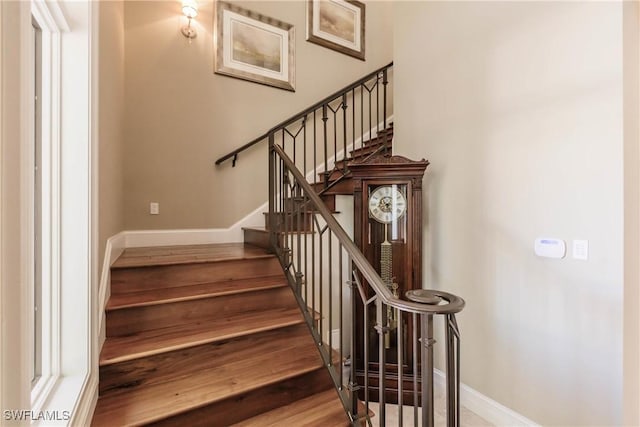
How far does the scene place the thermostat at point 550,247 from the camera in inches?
64.6

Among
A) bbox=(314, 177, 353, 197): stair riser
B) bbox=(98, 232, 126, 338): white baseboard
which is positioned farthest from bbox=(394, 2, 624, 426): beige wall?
bbox=(98, 232, 126, 338): white baseboard

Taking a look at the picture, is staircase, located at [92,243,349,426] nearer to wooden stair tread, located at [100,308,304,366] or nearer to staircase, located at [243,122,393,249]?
wooden stair tread, located at [100,308,304,366]

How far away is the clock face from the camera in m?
2.20

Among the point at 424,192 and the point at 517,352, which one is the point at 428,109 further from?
the point at 517,352

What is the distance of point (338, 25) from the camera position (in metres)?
4.16

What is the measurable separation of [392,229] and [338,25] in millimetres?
3274

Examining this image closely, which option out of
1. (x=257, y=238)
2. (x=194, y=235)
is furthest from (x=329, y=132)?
(x=194, y=235)

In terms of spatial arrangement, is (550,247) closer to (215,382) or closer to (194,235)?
(215,382)

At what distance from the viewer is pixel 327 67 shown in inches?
161

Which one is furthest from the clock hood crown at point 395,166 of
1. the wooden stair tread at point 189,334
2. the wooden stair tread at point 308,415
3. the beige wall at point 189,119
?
the beige wall at point 189,119

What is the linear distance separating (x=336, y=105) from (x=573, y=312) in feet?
11.0

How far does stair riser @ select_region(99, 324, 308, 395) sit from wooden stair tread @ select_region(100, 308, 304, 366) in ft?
0.10

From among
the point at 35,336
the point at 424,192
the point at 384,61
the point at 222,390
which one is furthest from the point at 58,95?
the point at 384,61

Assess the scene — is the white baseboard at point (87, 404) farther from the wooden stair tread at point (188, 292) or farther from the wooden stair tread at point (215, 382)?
the wooden stair tread at point (188, 292)
